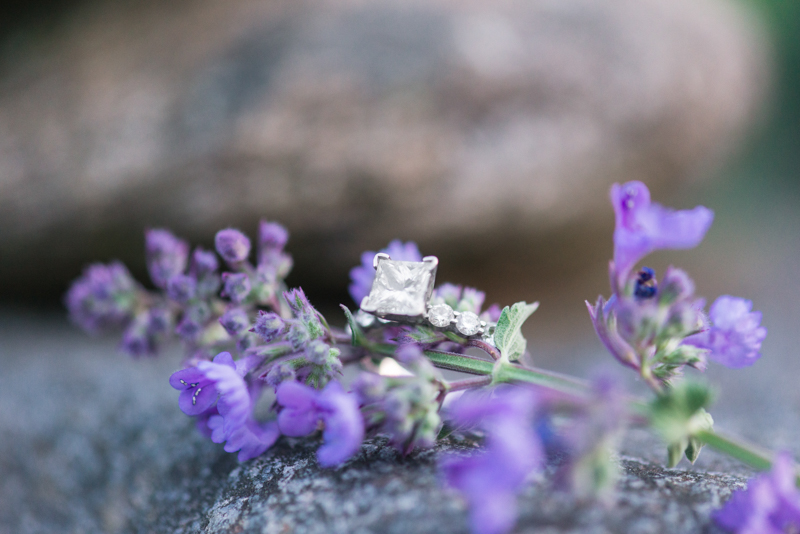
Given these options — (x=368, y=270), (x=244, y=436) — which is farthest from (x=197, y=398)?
(x=368, y=270)

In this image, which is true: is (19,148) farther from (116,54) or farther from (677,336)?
(677,336)

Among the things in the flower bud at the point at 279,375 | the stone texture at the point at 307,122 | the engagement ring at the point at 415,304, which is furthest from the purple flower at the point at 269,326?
the stone texture at the point at 307,122

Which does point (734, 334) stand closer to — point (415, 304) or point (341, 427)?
point (415, 304)

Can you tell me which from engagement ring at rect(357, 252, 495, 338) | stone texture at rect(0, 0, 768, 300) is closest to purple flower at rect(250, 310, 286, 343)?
engagement ring at rect(357, 252, 495, 338)

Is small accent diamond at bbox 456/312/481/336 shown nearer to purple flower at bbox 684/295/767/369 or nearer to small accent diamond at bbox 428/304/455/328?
small accent diamond at bbox 428/304/455/328

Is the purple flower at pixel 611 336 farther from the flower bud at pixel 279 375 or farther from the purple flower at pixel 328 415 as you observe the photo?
the flower bud at pixel 279 375

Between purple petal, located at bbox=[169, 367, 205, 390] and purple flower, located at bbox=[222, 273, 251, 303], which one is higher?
purple flower, located at bbox=[222, 273, 251, 303]

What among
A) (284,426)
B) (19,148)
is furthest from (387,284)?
(19,148)
